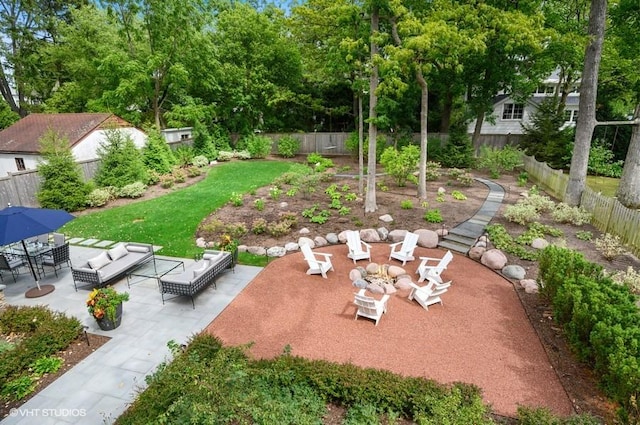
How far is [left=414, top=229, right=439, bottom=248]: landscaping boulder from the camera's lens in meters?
10.6

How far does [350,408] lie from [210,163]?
2177cm

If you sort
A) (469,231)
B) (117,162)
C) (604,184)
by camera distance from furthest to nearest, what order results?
(604,184) < (117,162) < (469,231)

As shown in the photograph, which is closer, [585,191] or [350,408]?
[350,408]

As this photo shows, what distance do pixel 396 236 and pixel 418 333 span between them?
15.2ft

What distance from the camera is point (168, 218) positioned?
13266 mm

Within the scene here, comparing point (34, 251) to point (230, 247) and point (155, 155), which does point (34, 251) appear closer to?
point (230, 247)

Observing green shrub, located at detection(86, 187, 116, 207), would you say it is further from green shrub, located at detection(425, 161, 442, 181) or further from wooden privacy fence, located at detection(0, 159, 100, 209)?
green shrub, located at detection(425, 161, 442, 181)

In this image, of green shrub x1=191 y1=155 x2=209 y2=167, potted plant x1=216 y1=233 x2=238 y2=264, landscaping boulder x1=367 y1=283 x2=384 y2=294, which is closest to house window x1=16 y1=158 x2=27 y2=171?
green shrub x1=191 y1=155 x2=209 y2=167

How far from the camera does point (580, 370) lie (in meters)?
5.59

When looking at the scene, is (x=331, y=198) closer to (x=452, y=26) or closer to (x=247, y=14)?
(x=452, y=26)

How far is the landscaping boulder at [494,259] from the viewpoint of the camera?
907 cm

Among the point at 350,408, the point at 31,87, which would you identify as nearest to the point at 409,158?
the point at 350,408

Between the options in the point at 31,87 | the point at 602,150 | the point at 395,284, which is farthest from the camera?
the point at 31,87

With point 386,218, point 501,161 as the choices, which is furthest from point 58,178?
point 501,161
